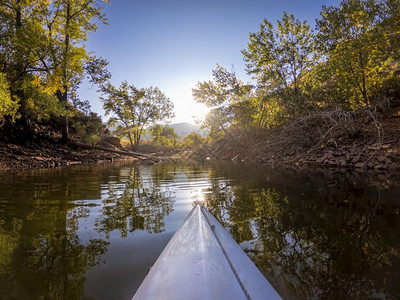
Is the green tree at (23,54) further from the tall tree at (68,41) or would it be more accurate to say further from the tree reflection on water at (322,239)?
the tree reflection on water at (322,239)

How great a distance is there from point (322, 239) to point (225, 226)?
124 centimetres

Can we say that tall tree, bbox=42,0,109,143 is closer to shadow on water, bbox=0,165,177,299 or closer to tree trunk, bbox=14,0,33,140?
tree trunk, bbox=14,0,33,140

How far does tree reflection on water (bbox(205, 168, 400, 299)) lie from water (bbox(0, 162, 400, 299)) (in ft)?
0.04

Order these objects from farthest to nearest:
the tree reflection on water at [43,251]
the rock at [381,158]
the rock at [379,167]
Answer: the rock at [381,158] < the rock at [379,167] < the tree reflection on water at [43,251]

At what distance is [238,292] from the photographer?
3.76ft

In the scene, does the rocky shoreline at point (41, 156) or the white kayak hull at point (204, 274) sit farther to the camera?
the rocky shoreline at point (41, 156)

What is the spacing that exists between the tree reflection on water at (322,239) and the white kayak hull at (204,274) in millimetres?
A: 558

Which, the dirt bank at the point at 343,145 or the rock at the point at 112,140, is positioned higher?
the rock at the point at 112,140

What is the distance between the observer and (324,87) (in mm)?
16875

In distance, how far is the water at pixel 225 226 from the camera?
5.83ft

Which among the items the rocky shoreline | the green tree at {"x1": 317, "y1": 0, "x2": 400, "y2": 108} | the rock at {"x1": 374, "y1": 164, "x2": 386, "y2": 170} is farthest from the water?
the green tree at {"x1": 317, "y1": 0, "x2": 400, "y2": 108}

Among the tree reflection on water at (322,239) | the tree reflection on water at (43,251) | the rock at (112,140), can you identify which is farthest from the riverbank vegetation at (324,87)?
the rock at (112,140)

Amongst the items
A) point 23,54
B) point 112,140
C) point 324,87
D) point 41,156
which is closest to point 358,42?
point 324,87

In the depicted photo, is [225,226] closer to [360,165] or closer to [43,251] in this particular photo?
[43,251]
